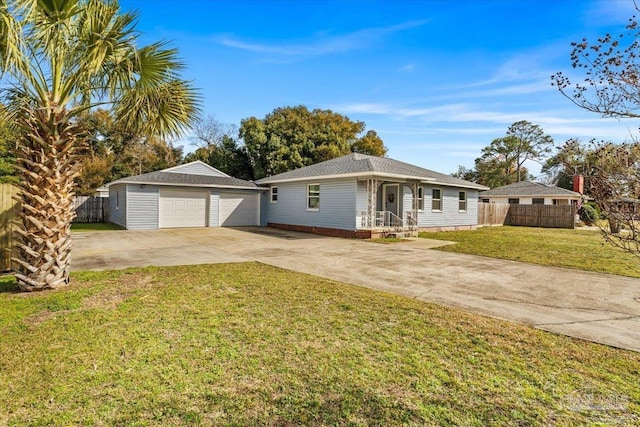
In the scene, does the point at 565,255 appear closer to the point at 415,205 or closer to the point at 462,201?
the point at 415,205

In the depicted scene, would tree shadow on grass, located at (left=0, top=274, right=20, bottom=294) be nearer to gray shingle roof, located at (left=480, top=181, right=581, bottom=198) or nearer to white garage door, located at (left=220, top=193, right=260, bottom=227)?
white garage door, located at (left=220, top=193, right=260, bottom=227)

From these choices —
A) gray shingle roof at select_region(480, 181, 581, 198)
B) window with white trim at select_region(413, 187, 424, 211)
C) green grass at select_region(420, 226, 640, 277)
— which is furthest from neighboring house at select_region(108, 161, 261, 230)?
gray shingle roof at select_region(480, 181, 581, 198)

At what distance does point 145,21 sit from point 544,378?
762 cm

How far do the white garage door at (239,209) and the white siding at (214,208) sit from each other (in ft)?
0.92

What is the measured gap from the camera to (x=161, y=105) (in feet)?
22.2

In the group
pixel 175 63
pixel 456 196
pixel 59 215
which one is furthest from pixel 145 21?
pixel 456 196

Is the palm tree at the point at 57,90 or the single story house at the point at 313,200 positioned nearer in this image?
the palm tree at the point at 57,90

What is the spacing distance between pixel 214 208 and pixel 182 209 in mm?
1788

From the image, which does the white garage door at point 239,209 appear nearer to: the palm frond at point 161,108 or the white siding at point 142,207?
the white siding at point 142,207

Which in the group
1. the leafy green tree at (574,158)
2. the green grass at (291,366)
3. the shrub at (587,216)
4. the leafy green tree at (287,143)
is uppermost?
the leafy green tree at (287,143)

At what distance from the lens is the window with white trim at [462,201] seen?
21.1m

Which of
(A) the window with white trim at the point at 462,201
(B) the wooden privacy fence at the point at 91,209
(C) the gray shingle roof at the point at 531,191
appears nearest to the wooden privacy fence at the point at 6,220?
(B) the wooden privacy fence at the point at 91,209

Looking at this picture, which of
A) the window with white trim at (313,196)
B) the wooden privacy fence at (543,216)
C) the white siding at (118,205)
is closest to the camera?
the window with white trim at (313,196)

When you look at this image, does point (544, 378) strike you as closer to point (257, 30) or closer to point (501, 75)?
point (501, 75)
